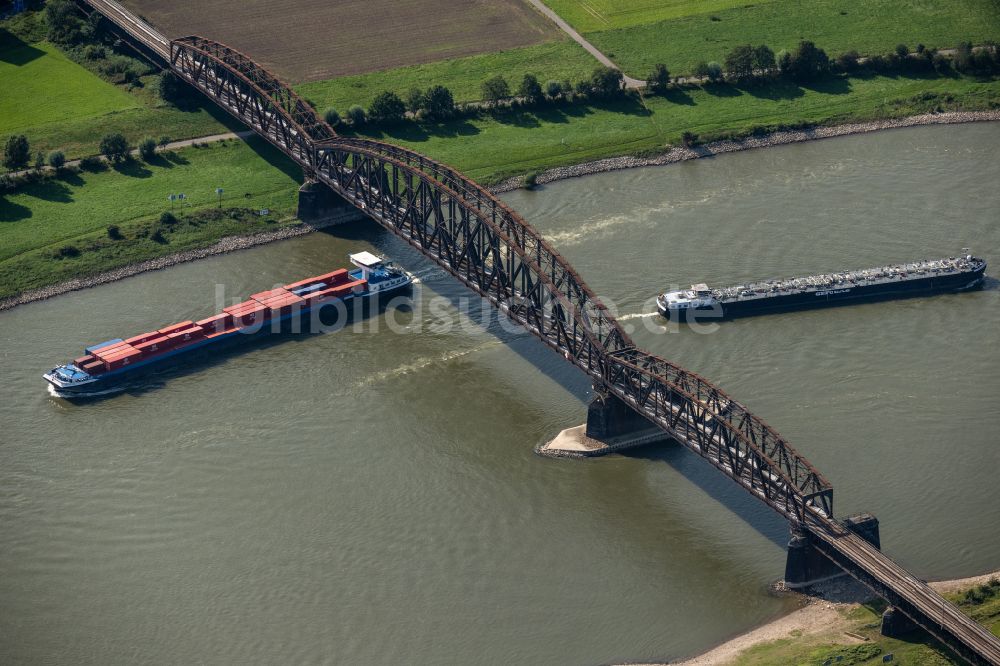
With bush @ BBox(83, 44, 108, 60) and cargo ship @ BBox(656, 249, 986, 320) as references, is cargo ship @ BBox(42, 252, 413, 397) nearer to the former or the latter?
cargo ship @ BBox(656, 249, 986, 320)

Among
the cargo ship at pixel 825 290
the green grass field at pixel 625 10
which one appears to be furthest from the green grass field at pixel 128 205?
the green grass field at pixel 625 10

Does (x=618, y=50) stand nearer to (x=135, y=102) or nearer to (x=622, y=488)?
(x=135, y=102)

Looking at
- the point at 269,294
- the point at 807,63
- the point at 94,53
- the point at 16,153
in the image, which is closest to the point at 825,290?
the point at 269,294

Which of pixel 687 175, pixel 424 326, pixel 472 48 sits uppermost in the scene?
pixel 472 48

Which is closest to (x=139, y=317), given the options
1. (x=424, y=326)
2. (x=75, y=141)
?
(x=424, y=326)

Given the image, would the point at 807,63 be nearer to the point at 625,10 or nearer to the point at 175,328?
the point at 625,10

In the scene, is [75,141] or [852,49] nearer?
[75,141]

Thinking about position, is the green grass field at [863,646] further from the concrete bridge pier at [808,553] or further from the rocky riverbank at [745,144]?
the rocky riverbank at [745,144]
